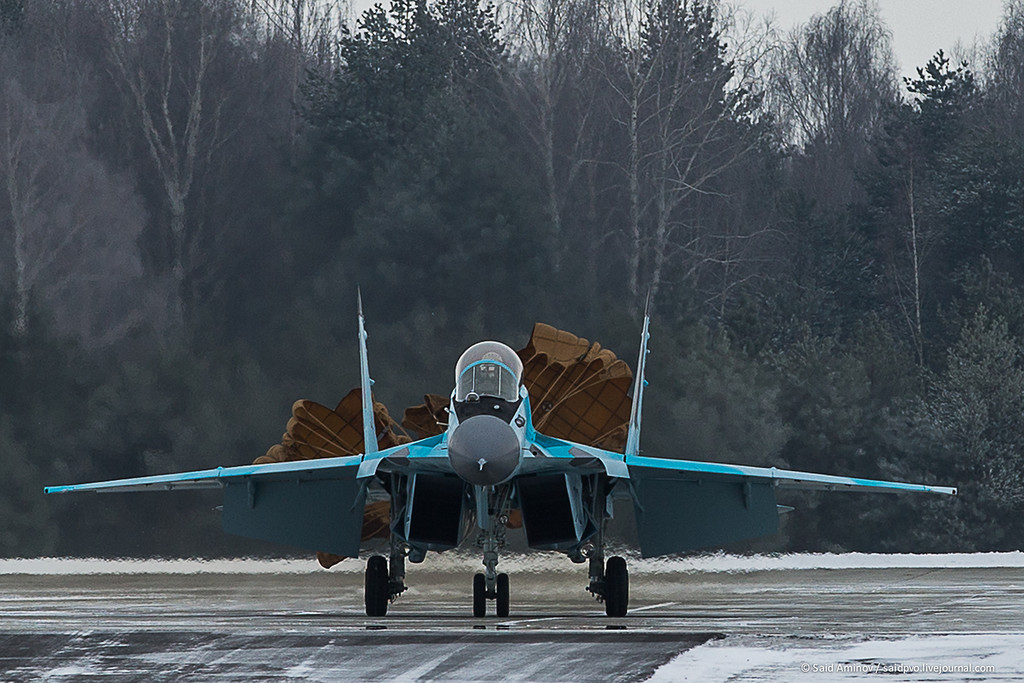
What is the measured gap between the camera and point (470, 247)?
32094 mm

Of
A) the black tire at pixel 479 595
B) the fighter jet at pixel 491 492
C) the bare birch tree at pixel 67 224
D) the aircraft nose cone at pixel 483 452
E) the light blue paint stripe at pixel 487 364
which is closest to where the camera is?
the aircraft nose cone at pixel 483 452

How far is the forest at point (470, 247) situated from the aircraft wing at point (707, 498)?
9038mm

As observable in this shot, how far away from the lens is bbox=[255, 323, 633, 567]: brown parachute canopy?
58.4 feet

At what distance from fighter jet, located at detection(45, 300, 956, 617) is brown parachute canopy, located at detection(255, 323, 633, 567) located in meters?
1.38

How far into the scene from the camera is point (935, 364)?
36.3m

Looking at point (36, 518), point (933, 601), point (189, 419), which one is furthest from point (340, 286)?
point (933, 601)

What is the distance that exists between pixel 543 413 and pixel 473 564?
9.09ft

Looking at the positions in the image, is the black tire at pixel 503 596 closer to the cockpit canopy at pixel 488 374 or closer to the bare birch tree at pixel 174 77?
the cockpit canopy at pixel 488 374

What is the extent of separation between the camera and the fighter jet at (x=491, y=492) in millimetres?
13273

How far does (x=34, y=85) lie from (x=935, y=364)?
19987 millimetres

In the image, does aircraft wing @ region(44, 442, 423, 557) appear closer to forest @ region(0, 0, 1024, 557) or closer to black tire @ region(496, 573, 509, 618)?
black tire @ region(496, 573, 509, 618)

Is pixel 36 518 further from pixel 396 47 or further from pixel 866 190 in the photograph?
pixel 866 190

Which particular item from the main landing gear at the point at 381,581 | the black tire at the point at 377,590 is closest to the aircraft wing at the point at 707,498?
the main landing gear at the point at 381,581

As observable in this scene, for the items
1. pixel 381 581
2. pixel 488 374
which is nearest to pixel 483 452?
pixel 488 374
